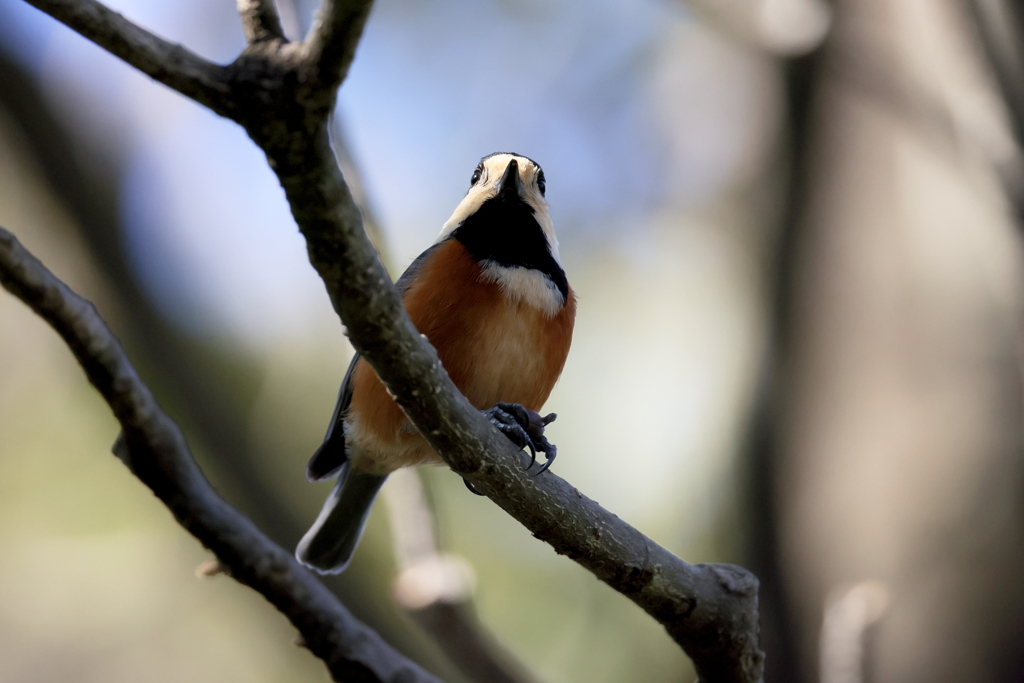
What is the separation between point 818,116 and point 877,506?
2324 mm

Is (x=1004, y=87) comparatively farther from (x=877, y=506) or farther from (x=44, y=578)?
(x=44, y=578)

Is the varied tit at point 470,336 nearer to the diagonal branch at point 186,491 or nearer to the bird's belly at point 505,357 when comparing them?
the bird's belly at point 505,357

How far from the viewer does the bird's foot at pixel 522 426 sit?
2445mm

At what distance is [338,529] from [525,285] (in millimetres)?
1602

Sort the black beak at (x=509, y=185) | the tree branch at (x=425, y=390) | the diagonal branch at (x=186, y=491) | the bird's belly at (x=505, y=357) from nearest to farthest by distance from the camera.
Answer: the tree branch at (x=425, y=390) < the diagonal branch at (x=186, y=491) < the bird's belly at (x=505, y=357) < the black beak at (x=509, y=185)

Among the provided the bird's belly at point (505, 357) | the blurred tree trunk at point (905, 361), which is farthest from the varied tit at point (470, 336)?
the blurred tree trunk at point (905, 361)

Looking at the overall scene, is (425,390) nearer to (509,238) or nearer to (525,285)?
(525,285)

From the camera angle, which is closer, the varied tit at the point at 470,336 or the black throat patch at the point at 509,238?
the varied tit at the point at 470,336

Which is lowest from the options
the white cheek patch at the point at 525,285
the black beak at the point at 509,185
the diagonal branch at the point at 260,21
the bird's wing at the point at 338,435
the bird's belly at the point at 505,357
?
the bird's wing at the point at 338,435

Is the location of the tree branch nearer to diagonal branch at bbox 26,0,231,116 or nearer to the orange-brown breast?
diagonal branch at bbox 26,0,231,116

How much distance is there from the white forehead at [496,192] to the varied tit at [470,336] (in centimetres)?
1

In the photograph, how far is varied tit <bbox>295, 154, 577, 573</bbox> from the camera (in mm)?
3246

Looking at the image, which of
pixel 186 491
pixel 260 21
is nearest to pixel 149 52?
pixel 260 21

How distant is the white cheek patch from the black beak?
0.50 metres
